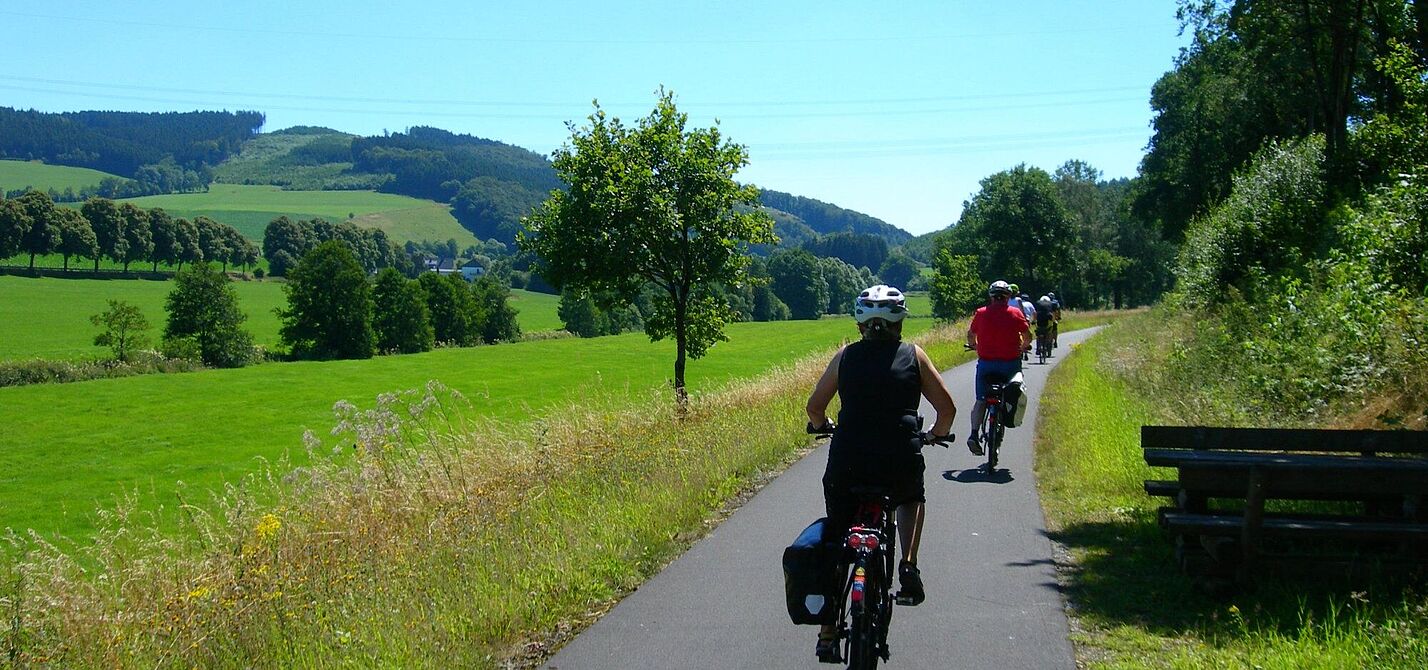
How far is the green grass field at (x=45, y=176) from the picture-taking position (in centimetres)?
16251

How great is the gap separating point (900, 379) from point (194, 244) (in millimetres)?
Answer: 110754

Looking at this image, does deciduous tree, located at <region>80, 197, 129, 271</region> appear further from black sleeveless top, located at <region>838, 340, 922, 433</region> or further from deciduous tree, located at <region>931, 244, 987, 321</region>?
black sleeveless top, located at <region>838, 340, 922, 433</region>

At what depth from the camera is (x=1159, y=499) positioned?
886 cm

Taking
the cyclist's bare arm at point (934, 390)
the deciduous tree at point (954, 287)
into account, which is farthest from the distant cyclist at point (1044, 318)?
the deciduous tree at point (954, 287)

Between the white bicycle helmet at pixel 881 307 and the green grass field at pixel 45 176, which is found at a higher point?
the green grass field at pixel 45 176

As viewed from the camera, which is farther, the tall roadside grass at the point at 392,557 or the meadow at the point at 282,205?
the meadow at the point at 282,205

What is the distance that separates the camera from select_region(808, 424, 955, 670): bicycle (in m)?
4.28

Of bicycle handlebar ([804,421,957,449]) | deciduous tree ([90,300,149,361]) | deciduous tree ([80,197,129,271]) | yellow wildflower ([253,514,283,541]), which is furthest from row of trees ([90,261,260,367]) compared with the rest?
bicycle handlebar ([804,421,957,449])

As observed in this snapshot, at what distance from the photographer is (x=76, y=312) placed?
75.4m

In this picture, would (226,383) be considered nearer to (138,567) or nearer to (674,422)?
(674,422)

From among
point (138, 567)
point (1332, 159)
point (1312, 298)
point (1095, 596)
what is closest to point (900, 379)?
point (1095, 596)

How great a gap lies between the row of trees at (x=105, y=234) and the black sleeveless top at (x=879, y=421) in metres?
95.7

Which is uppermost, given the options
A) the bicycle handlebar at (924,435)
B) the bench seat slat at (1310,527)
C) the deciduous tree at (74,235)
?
the bicycle handlebar at (924,435)

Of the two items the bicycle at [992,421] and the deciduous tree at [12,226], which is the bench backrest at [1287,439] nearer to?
the bicycle at [992,421]
